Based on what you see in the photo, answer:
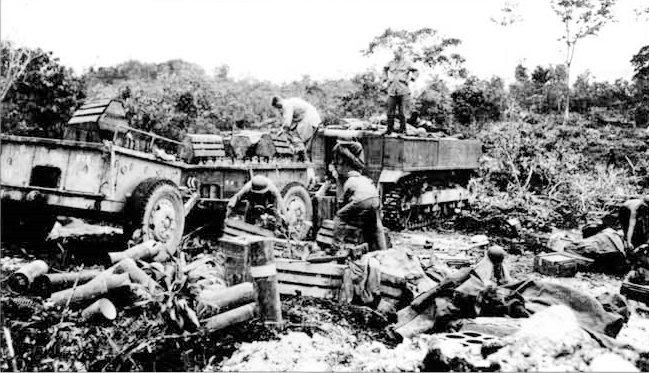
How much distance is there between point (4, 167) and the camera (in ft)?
19.5

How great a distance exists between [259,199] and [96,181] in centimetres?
224

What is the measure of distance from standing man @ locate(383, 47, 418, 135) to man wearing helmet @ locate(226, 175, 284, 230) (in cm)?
468

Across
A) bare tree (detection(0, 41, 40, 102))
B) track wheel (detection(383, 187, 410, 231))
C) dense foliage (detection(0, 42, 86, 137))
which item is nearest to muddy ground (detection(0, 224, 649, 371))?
track wheel (detection(383, 187, 410, 231))

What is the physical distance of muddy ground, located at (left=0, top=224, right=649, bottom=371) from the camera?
359 cm

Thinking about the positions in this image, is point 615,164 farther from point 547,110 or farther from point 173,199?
point 173,199

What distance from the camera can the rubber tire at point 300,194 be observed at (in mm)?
8492

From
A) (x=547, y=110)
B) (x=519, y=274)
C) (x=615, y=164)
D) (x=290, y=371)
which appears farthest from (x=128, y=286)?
(x=547, y=110)

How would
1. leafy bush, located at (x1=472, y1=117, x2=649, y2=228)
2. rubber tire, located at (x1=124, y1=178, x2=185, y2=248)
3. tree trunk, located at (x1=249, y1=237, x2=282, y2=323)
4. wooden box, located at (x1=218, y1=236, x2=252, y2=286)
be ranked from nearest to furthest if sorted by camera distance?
tree trunk, located at (x1=249, y1=237, x2=282, y2=323) → wooden box, located at (x1=218, y1=236, x2=252, y2=286) → rubber tire, located at (x1=124, y1=178, x2=185, y2=248) → leafy bush, located at (x1=472, y1=117, x2=649, y2=228)

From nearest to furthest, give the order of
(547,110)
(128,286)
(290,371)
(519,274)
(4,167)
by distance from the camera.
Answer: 1. (290,371)
2. (128,286)
3. (4,167)
4. (519,274)
5. (547,110)

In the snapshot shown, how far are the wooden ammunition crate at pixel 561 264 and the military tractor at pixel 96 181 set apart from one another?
197 inches

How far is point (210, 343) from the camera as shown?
158 inches

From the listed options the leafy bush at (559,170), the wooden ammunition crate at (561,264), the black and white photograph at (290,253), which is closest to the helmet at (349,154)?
the black and white photograph at (290,253)

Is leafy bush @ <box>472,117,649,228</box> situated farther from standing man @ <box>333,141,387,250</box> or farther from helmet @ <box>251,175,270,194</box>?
helmet @ <box>251,175,270,194</box>

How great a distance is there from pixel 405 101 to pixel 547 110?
21058 millimetres
